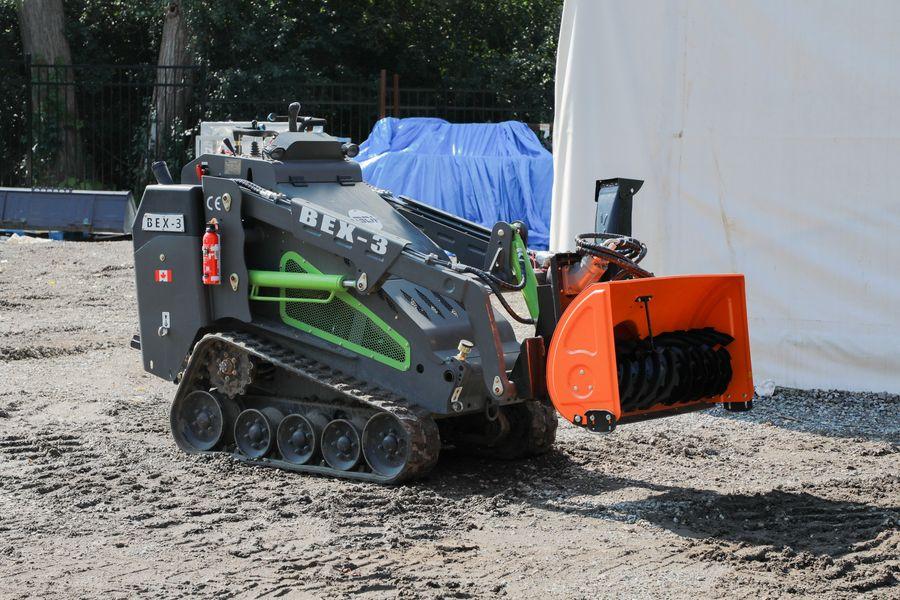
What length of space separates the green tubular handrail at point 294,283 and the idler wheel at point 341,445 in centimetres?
70

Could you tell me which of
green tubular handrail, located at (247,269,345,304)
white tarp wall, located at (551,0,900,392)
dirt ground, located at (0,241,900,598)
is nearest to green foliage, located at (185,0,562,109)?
white tarp wall, located at (551,0,900,392)

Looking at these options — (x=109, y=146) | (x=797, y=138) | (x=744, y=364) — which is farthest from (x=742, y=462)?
(x=109, y=146)

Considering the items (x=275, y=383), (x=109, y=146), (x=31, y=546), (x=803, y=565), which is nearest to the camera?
(x=803, y=565)

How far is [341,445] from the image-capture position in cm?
654

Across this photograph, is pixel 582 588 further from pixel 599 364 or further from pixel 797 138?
pixel 797 138

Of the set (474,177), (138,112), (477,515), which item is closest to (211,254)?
(477,515)

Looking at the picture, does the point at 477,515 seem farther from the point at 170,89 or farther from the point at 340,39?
the point at 340,39

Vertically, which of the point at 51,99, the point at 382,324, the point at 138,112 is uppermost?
the point at 51,99

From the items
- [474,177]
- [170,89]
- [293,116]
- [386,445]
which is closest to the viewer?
[386,445]

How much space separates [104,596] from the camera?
15.5ft

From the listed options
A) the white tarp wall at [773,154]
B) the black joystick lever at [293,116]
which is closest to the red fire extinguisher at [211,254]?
the black joystick lever at [293,116]

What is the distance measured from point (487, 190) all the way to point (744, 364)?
1118 centimetres

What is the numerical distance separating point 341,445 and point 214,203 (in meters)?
1.61

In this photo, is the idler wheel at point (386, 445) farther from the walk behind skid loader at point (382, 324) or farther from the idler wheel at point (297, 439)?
the idler wheel at point (297, 439)
